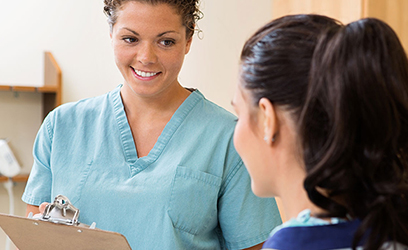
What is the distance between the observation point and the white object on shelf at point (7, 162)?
6.87ft

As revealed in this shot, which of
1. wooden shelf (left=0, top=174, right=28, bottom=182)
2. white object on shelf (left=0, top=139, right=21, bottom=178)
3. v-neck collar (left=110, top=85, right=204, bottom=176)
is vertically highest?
v-neck collar (left=110, top=85, right=204, bottom=176)

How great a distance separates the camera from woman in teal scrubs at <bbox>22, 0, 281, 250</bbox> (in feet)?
3.20

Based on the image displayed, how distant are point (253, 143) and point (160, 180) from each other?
14.6 inches

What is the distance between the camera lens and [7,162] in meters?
2.10

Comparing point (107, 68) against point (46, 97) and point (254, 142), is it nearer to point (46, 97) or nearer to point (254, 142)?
point (46, 97)

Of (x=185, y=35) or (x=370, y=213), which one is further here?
(x=185, y=35)

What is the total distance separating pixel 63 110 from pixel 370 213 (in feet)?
2.57

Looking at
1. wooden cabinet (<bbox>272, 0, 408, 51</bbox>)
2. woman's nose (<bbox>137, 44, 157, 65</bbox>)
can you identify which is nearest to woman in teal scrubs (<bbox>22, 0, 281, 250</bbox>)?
woman's nose (<bbox>137, 44, 157, 65</bbox>)

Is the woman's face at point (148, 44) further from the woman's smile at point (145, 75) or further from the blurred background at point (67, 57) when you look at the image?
the blurred background at point (67, 57)

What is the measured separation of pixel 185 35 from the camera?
105 centimetres

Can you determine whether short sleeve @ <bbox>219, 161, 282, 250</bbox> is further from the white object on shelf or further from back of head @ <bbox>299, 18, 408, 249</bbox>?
the white object on shelf

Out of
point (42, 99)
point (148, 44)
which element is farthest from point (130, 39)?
point (42, 99)

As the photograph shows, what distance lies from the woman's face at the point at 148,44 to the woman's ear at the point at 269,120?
42 cm

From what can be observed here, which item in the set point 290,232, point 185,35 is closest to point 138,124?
point 185,35
